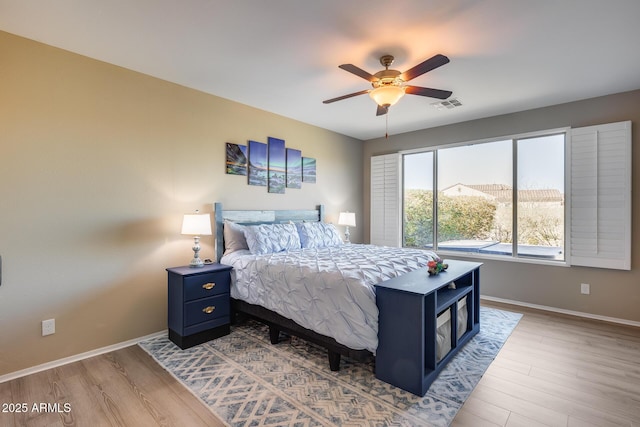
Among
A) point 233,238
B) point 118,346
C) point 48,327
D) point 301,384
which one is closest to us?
point 301,384

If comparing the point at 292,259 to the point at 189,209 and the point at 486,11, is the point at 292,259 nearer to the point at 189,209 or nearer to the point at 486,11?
the point at 189,209

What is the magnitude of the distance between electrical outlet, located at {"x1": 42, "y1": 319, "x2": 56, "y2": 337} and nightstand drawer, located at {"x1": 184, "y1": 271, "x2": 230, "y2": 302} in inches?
41.3

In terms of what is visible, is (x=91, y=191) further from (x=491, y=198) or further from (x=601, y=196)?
(x=601, y=196)

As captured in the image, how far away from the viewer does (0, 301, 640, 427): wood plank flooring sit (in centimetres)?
188

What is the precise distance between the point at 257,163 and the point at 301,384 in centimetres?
277

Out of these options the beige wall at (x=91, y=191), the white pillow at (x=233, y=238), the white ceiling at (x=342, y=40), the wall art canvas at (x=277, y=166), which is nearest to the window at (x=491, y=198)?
the white ceiling at (x=342, y=40)

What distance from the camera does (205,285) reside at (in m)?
2.95

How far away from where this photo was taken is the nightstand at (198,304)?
111 inches

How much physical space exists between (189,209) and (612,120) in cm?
511

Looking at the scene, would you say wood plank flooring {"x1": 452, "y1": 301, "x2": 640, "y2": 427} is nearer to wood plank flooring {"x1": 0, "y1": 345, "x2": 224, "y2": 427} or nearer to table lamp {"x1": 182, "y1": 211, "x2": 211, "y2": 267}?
wood plank flooring {"x1": 0, "y1": 345, "x2": 224, "y2": 427}

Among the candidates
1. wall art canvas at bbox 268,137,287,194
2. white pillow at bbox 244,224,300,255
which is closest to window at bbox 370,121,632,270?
wall art canvas at bbox 268,137,287,194

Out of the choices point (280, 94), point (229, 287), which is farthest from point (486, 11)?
point (229, 287)

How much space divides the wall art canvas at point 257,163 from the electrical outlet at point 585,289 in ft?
14.0

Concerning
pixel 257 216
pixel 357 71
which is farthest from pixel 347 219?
pixel 357 71
